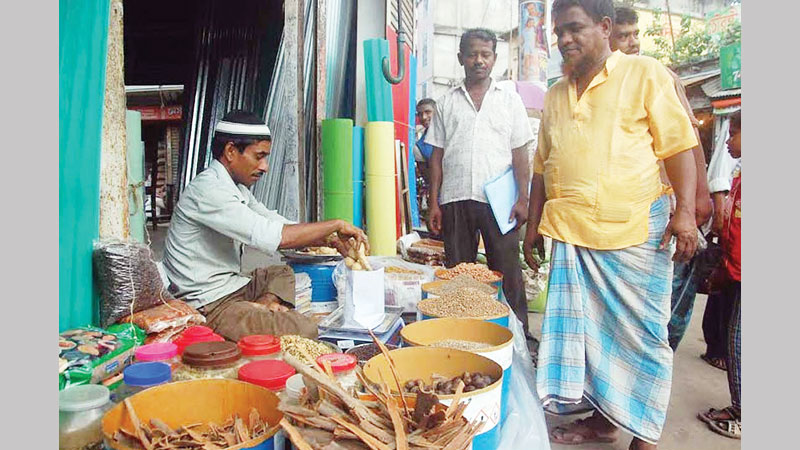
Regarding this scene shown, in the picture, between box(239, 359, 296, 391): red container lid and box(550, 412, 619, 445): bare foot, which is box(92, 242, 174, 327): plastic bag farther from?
box(550, 412, 619, 445): bare foot

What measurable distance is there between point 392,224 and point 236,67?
6.99 ft

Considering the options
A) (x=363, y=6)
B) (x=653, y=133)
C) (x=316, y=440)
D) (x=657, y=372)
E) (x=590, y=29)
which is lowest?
(x=657, y=372)

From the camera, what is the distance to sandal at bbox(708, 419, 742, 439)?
281 centimetres

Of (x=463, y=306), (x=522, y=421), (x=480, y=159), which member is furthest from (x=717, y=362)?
(x=522, y=421)

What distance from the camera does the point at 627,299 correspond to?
2.22 metres

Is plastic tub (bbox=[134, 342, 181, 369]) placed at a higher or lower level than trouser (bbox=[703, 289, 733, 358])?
higher

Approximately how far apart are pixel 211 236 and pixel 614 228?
1.79 metres

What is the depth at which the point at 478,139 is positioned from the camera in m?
3.63

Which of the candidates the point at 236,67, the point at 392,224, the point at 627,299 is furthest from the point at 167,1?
the point at 627,299

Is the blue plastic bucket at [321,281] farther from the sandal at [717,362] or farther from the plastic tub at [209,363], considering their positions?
the sandal at [717,362]

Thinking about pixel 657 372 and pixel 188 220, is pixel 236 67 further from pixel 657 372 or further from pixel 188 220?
pixel 657 372

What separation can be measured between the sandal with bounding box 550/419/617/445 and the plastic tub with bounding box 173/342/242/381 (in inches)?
68.5

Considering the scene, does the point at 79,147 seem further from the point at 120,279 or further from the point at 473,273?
the point at 473,273

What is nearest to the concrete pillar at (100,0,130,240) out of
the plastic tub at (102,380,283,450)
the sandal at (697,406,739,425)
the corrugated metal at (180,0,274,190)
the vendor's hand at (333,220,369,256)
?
the vendor's hand at (333,220,369,256)
